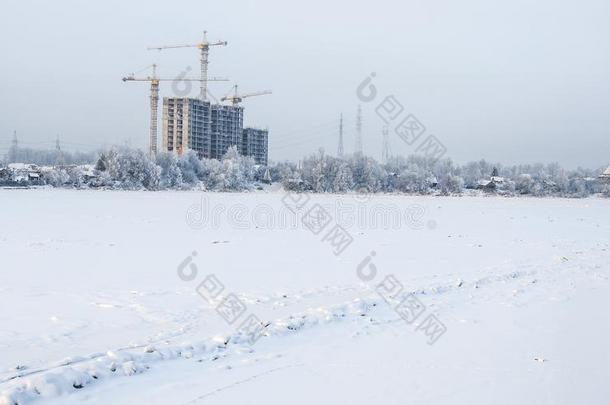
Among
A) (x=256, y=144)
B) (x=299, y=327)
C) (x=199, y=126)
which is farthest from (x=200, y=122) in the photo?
(x=299, y=327)

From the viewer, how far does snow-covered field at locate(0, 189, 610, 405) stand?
241 inches

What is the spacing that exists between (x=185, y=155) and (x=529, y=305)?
96332 millimetres

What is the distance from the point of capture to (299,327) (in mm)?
8547

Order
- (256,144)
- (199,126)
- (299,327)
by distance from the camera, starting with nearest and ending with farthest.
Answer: (299,327), (199,126), (256,144)

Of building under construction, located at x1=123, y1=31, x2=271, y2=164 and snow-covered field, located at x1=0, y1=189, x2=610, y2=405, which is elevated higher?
building under construction, located at x1=123, y1=31, x2=271, y2=164

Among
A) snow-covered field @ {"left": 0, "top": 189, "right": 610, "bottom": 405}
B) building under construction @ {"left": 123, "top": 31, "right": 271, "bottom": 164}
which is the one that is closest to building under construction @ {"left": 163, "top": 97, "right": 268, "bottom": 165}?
building under construction @ {"left": 123, "top": 31, "right": 271, "bottom": 164}

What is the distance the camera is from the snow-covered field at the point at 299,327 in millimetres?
6121

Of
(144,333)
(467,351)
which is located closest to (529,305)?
(467,351)

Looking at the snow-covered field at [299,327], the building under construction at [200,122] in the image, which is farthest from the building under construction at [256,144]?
the snow-covered field at [299,327]

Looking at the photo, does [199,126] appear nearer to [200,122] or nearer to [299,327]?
[200,122]

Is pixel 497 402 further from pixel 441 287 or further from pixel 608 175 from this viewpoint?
pixel 608 175

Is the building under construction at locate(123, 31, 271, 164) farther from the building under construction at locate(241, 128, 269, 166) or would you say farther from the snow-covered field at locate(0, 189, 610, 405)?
the snow-covered field at locate(0, 189, 610, 405)

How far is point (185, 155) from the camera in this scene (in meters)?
103

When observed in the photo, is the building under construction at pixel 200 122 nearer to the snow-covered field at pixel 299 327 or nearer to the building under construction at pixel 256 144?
the building under construction at pixel 256 144
